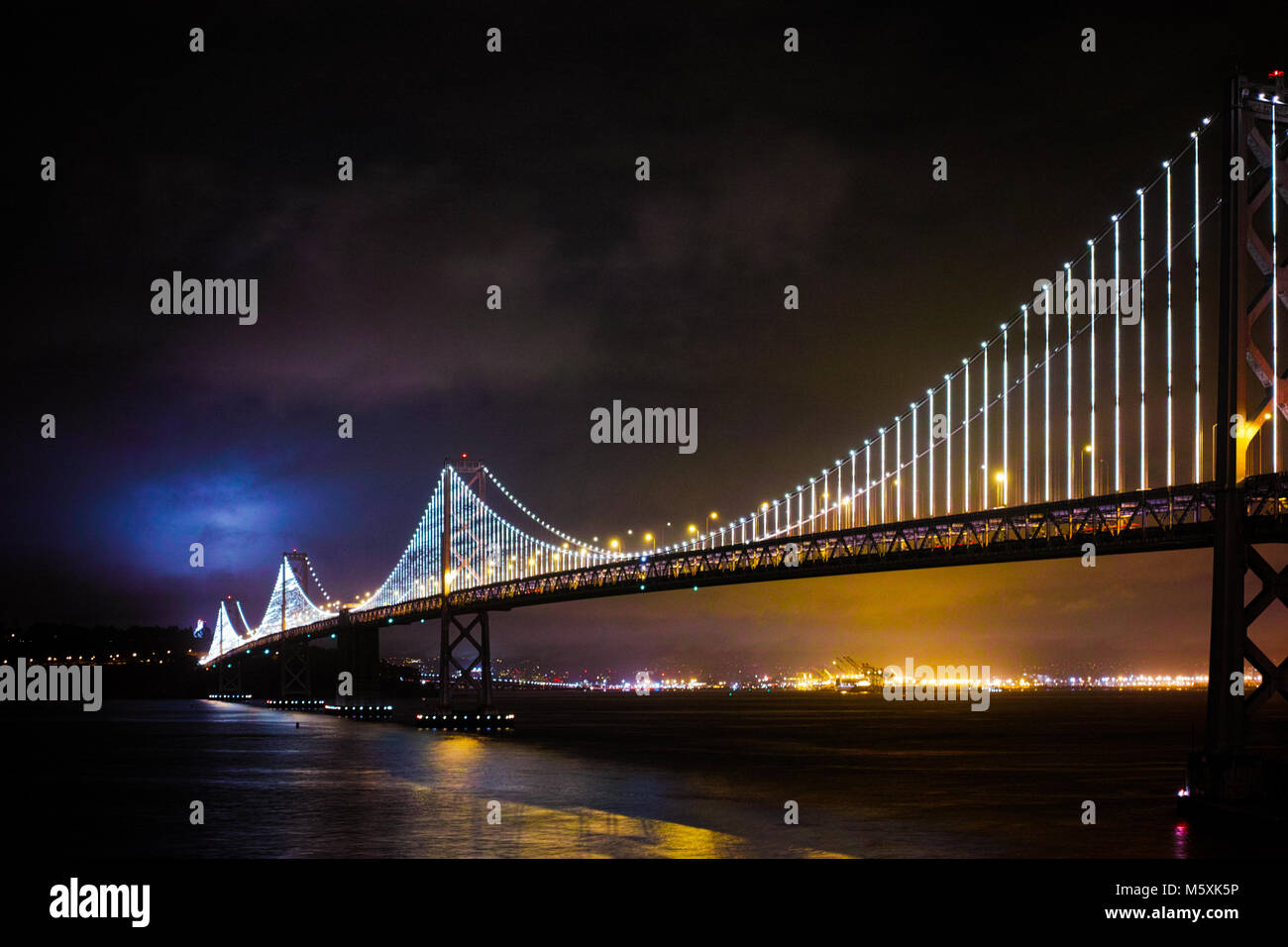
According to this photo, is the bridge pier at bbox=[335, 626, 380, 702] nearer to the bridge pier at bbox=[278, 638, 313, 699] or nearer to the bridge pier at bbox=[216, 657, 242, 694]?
the bridge pier at bbox=[278, 638, 313, 699]

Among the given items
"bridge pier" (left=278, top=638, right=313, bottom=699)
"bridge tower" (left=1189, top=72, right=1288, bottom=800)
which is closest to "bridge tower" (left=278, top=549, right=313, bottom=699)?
"bridge pier" (left=278, top=638, right=313, bottom=699)

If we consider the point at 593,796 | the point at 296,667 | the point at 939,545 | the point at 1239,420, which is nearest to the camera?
the point at 1239,420

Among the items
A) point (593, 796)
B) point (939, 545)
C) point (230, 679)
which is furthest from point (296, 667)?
point (593, 796)

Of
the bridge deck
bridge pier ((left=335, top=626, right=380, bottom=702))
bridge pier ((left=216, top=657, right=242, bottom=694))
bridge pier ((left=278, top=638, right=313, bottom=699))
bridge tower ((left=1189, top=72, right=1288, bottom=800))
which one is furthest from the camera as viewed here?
bridge pier ((left=216, top=657, right=242, bottom=694))

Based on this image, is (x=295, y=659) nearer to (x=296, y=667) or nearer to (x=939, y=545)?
(x=296, y=667)

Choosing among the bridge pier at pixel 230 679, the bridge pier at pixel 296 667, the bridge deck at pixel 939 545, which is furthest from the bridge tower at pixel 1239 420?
the bridge pier at pixel 230 679

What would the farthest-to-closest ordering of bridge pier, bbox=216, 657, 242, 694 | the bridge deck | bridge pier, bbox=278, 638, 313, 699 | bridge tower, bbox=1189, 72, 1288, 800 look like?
bridge pier, bbox=216, 657, 242, 694
bridge pier, bbox=278, 638, 313, 699
the bridge deck
bridge tower, bbox=1189, 72, 1288, 800
